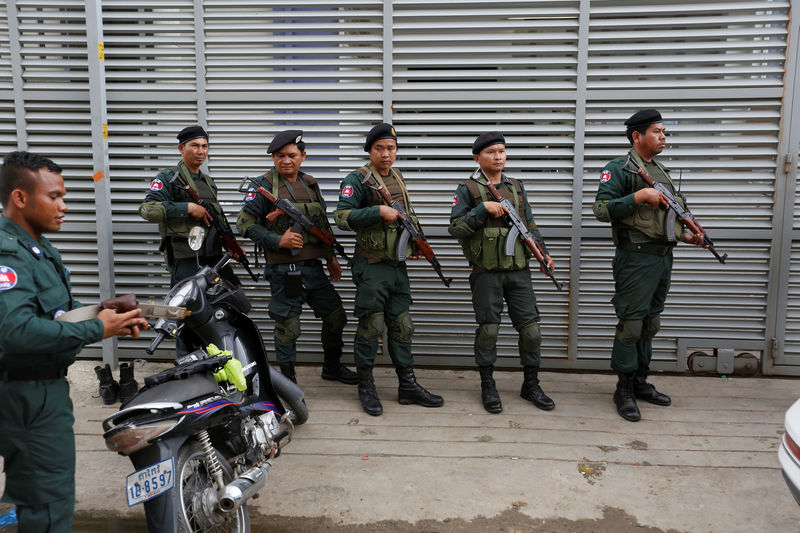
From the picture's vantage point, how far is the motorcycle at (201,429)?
6.63ft

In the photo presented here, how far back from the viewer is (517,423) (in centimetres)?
376

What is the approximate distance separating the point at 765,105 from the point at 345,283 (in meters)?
3.60

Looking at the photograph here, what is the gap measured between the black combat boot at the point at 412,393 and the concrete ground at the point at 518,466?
2.8 inches

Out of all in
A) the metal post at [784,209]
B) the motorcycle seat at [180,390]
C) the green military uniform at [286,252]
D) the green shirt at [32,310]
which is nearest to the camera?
the green shirt at [32,310]

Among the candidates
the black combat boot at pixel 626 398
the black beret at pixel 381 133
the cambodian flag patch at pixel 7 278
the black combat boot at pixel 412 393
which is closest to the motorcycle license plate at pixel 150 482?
the cambodian flag patch at pixel 7 278

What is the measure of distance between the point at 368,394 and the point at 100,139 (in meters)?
2.91

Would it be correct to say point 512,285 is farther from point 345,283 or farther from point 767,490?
point 767,490

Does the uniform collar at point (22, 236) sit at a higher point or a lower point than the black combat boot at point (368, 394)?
higher

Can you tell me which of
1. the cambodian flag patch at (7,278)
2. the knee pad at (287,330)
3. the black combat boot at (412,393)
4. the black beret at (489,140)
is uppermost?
the black beret at (489,140)

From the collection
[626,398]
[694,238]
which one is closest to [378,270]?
[626,398]

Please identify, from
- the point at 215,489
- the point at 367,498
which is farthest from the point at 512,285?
the point at 215,489

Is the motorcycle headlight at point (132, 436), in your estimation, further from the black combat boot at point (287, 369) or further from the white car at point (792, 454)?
the white car at point (792, 454)

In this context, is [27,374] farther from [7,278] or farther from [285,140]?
[285,140]

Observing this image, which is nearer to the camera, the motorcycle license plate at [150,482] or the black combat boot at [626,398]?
the motorcycle license plate at [150,482]
